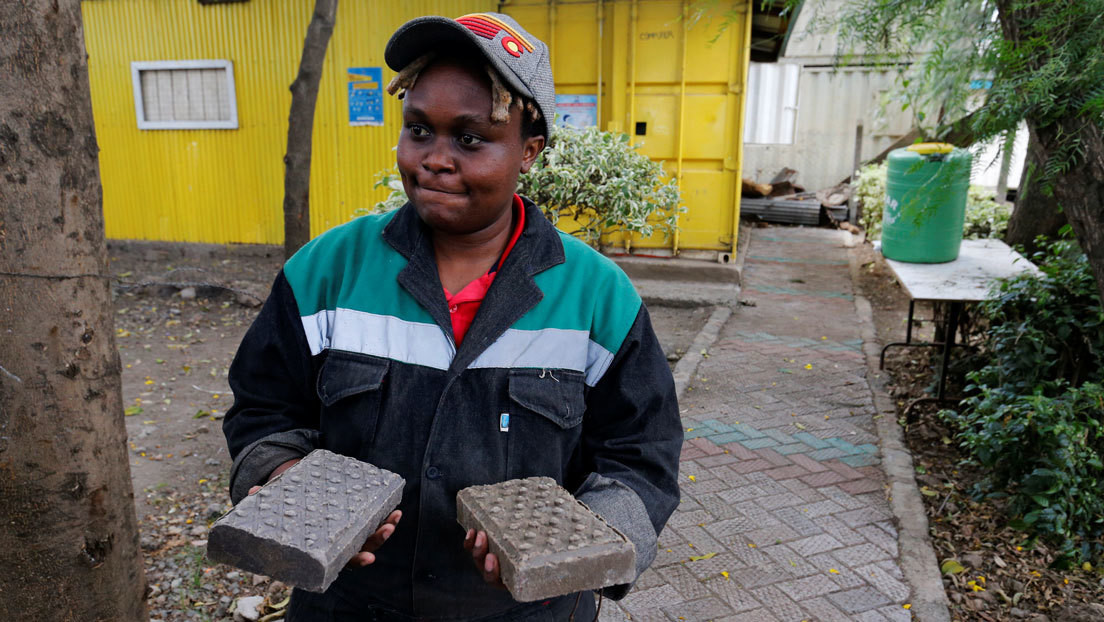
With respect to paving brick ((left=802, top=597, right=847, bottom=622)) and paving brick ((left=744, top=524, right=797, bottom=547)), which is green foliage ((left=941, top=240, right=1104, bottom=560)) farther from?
paving brick ((left=802, top=597, right=847, bottom=622))

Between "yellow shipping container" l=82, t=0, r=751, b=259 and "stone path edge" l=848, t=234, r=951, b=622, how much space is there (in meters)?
3.51

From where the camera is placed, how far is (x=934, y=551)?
3779mm

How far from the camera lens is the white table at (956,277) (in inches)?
211

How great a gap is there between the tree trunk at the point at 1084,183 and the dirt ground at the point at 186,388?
130 inches

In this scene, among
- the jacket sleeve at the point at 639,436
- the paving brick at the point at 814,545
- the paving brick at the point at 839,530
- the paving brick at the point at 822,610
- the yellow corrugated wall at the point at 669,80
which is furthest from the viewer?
the yellow corrugated wall at the point at 669,80

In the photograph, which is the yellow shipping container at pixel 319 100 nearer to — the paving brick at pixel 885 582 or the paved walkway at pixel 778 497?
the paved walkway at pixel 778 497

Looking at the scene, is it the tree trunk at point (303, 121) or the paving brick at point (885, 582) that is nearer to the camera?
the paving brick at point (885, 582)

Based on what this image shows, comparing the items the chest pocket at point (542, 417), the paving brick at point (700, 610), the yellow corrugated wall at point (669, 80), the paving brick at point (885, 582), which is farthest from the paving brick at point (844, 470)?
the yellow corrugated wall at point (669, 80)

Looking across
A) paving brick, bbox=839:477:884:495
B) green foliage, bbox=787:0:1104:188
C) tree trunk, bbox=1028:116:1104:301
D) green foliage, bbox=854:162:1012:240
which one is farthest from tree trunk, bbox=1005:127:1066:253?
paving brick, bbox=839:477:884:495

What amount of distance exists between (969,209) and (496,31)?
9933mm

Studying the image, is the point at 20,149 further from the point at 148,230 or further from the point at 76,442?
the point at 148,230

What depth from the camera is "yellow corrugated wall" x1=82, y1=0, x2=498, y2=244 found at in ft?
30.6

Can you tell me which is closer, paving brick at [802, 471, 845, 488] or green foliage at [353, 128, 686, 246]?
paving brick at [802, 471, 845, 488]

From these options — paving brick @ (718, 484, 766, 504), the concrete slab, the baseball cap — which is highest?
the baseball cap
